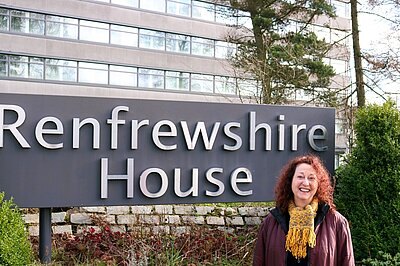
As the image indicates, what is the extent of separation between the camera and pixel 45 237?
6656 mm

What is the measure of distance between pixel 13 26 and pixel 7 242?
23.7 m

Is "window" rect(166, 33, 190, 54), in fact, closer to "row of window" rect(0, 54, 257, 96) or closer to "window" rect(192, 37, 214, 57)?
"window" rect(192, 37, 214, 57)

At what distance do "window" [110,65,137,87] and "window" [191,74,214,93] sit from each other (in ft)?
13.3

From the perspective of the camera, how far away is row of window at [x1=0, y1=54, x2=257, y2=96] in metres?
27.2

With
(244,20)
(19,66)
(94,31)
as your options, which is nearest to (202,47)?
(244,20)

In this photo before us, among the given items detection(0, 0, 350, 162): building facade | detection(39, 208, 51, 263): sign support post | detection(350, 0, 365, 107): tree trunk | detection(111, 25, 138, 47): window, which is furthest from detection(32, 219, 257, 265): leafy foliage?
detection(111, 25, 138, 47): window

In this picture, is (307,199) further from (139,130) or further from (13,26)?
(13,26)

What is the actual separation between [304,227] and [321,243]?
163mm

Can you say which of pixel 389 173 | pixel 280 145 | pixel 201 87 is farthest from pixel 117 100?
pixel 201 87

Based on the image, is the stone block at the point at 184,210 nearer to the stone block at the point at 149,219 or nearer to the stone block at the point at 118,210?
the stone block at the point at 149,219

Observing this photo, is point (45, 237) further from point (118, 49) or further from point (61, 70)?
point (118, 49)

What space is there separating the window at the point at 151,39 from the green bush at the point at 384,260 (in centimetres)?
2571

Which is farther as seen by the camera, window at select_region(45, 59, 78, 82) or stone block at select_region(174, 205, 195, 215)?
window at select_region(45, 59, 78, 82)

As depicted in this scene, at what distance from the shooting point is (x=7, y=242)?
5.47 m
